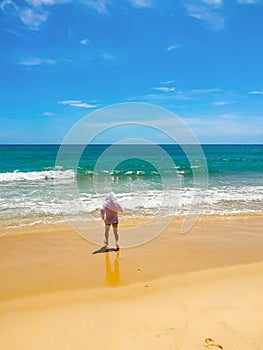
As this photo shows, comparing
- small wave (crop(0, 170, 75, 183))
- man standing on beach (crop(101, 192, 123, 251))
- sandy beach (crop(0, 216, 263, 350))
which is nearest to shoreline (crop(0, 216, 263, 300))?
sandy beach (crop(0, 216, 263, 350))

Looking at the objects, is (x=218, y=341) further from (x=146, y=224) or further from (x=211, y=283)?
(x=146, y=224)

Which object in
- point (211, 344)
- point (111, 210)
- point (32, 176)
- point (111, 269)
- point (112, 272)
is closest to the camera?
point (211, 344)

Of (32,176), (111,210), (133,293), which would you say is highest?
(111,210)

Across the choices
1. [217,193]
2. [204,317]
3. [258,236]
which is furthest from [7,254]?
Result: [217,193]

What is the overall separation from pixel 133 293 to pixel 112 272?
1.05m

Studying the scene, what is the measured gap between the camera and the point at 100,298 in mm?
5211

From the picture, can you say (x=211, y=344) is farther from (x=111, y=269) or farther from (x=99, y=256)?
(x=99, y=256)

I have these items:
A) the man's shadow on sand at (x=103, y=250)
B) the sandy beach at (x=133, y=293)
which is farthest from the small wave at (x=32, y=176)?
the man's shadow on sand at (x=103, y=250)

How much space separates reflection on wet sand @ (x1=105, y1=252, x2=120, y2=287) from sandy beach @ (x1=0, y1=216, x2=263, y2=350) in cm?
2

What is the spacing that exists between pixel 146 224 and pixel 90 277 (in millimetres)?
4303

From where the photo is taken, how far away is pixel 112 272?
20.9ft

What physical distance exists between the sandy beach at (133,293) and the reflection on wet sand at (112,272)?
0.06 feet

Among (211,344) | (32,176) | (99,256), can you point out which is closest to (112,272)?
(99,256)

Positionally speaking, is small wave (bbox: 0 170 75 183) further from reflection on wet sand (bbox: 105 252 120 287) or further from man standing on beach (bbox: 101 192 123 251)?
reflection on wet sand (bbox: 105 252 120 287)
